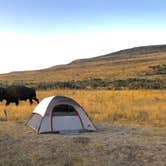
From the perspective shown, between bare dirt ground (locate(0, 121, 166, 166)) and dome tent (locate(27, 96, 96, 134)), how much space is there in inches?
25.6

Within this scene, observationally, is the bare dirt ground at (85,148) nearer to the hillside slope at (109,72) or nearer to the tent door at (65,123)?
the tent door at (65,123)

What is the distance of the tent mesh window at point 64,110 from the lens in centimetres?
1606

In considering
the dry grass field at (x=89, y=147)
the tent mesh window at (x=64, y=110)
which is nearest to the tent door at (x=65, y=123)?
the tent mesh window at (x=64, y=110)

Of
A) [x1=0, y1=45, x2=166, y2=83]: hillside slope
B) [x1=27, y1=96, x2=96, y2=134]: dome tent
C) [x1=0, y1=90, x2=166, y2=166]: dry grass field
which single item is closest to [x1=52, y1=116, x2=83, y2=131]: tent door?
[x1=27, y1=96, x2=96, y2=134]: dome tent

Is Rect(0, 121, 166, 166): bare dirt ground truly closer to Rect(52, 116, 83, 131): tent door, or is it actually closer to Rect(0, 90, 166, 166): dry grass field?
Rect(0, 90, 166, 166): dry grass field

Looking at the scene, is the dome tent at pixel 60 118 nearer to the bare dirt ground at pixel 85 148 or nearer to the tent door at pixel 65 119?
the tent door at pixel 65 119

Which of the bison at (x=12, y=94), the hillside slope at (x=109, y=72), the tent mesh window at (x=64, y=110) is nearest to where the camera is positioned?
the tent mesh window at (x=64, y=110)

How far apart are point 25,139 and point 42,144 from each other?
107 cm

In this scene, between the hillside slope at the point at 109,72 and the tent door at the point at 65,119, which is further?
the hillside slope at the point at 109,72

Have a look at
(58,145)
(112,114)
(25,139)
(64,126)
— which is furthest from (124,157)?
(112,114)

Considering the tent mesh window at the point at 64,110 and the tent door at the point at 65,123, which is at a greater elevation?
the tent mesh window at the point at 64,110

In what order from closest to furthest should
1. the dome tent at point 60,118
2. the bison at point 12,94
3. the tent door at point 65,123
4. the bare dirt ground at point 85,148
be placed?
1. the bare dirt ground at point 85,148
2. the dome tent at point 60,118
3. the tent door at point 65,123
4. the bison at point 12,94

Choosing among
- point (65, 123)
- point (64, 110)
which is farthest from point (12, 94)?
point (65, 123)

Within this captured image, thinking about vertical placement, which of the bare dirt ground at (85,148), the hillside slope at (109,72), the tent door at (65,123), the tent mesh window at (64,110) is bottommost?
the bare dirt ground at (85,148)
